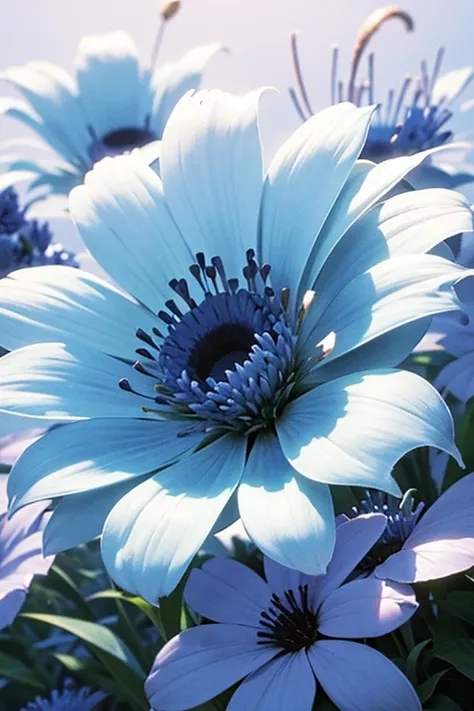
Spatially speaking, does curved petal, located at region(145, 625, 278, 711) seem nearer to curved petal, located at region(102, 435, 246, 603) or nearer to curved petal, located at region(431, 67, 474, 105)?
curved petal, located at region(102, 435, 246, 603)

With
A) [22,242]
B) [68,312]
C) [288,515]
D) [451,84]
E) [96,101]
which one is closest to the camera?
[288,515]

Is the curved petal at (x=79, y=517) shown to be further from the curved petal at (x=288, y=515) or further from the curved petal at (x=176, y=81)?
the curved petal at (x=176, y=81)

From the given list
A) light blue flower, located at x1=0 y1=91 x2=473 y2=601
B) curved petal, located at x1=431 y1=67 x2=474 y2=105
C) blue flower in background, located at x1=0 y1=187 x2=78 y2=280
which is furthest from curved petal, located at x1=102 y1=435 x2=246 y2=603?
curved petal, located at x1=431 y1=67 x2=474 y2=105

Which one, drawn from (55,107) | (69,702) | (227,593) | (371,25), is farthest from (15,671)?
(55,107)

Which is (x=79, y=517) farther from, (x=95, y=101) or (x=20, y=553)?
(x=95, y=101)

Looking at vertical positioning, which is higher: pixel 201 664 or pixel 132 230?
pixel 132 230

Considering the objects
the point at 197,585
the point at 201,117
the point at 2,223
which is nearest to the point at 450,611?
the point at 197,585
